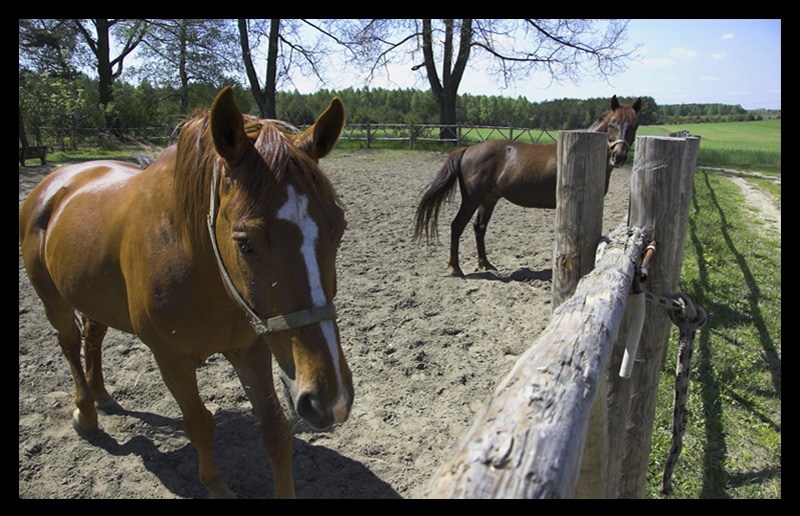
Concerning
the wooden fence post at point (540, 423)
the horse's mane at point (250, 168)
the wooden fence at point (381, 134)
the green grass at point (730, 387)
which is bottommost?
the green grass at point (730, 387)

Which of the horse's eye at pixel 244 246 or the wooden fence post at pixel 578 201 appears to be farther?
the wooden fence post at pixel 578 201

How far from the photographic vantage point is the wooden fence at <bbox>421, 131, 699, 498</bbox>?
801mm

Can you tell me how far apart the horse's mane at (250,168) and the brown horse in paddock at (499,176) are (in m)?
4.40

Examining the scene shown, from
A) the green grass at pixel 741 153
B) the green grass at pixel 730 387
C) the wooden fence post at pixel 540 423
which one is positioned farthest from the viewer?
the green grass at pixel 741 153

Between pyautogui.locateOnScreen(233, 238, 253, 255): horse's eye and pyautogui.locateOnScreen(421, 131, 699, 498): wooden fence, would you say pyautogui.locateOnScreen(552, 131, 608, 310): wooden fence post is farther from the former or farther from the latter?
pyautogui.locateOnScreen(233, 238, 253, 255): horse's eye

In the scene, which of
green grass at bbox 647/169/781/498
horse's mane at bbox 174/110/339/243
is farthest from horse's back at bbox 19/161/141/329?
green grass at bbox 647/169/781/498

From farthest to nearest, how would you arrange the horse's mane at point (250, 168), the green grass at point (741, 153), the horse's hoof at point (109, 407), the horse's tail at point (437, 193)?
the green grass at point (741, 153) → the horse's tail at point (437, 193) → the horse's hoof at point (109, 407) → the horse's mane at point (250, 168)

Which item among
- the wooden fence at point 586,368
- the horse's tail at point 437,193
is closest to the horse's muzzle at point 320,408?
the wooden fence at point 586,368

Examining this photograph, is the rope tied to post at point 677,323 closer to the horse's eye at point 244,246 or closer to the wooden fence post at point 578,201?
the wooden fence post at point 578,201

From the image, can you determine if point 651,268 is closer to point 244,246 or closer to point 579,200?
point 579,200

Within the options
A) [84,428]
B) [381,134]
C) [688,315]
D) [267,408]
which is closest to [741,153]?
[381,134]

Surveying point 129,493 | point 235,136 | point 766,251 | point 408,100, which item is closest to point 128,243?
point 235,136

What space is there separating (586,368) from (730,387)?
319 cm

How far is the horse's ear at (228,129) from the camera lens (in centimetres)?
161
